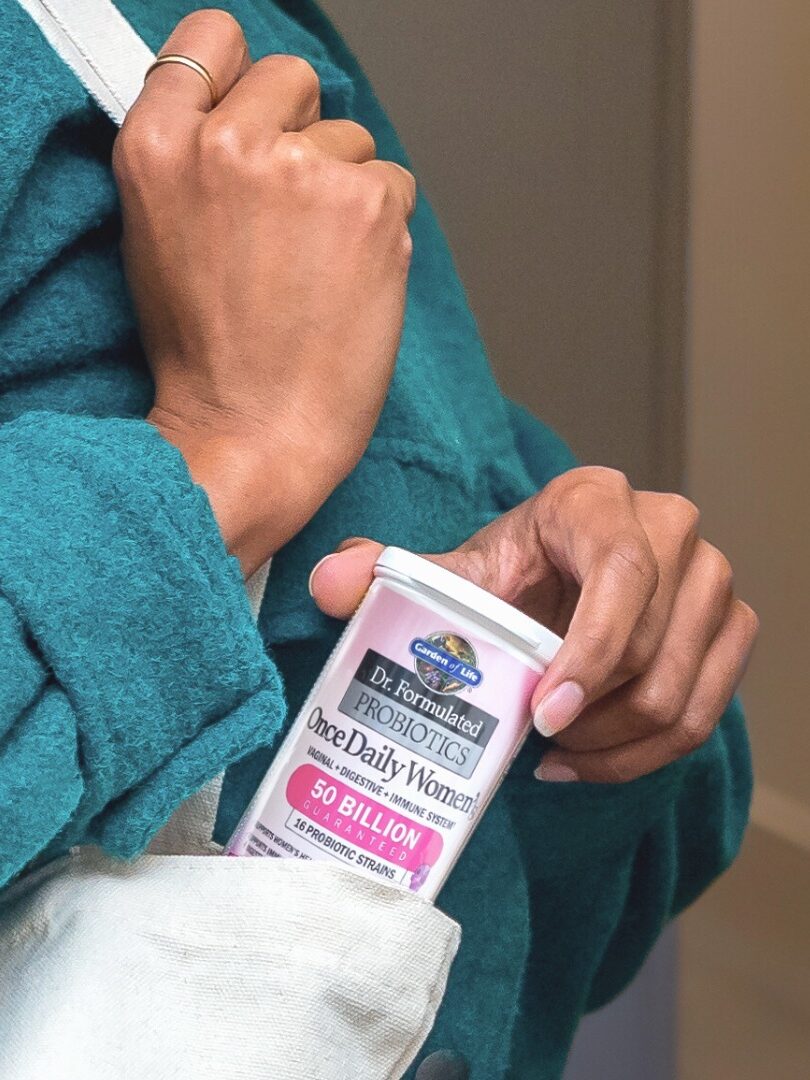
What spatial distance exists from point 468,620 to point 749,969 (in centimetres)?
96

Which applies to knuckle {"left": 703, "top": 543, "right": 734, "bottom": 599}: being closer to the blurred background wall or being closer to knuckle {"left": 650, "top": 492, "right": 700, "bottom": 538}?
knuckle {"left": 650, "top": 492, "right": 700, "bottom": 538}

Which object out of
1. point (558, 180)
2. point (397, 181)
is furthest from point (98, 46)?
point (558, 180)

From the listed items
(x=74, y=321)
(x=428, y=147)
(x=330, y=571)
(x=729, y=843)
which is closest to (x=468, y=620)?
(x=330, y=571)

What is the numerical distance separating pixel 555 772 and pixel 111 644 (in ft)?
0.74

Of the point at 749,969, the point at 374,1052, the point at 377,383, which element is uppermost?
the point at 377,383

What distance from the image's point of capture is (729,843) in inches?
25.9

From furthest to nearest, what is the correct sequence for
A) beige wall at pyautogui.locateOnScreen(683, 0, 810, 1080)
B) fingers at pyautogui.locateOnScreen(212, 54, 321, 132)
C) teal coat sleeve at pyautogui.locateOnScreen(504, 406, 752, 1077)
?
beige wall at pyautogui.locateOnScreen(683, 0, 810, 1080)
teal coat sleeve at pyautogui.locateOnScreen(504, 406, 752, 1077)
fingers at pyautogui.locateOnScreen(212, 54, 321, 132)

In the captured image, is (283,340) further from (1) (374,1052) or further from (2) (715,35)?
(2) (715,35)

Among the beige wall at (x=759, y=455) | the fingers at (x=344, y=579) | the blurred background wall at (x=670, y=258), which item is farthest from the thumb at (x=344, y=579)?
the beige wall at (x=759, y=455)

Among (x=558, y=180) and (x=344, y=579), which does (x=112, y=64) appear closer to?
(x=344, y=579)

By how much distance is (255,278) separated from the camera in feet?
1.29

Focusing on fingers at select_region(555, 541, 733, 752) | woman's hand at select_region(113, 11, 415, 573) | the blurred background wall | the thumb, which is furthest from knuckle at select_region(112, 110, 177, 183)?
the blurred background wall

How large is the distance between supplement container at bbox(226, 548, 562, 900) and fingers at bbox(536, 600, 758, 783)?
0.35 feet

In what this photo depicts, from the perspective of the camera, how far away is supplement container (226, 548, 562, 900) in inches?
14.4
